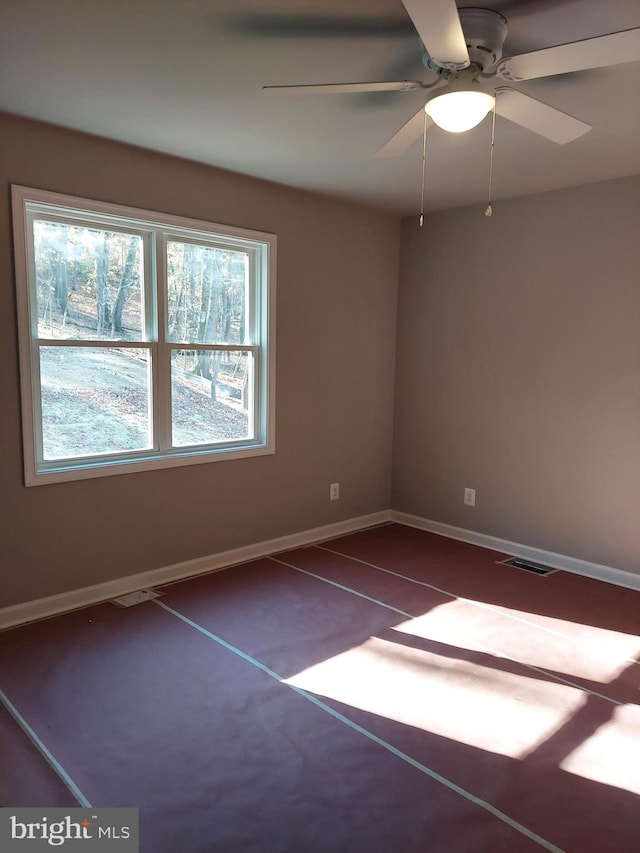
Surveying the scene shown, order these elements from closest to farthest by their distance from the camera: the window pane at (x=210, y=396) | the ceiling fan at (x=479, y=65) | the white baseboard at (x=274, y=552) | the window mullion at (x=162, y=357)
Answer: the ceiling fan at (x=479, y=65) → the white baseboard at (x=274, y=552) → the window mullion at (x=162, y=357) → the window pane at (x=210, y=396)

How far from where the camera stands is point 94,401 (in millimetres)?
3213

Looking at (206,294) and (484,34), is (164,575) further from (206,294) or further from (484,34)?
(484,34)

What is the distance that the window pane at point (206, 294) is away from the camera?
3.48 metres

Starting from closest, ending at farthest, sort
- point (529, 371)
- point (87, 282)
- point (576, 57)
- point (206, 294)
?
1. point (576, 57)
2. point (87, 282)
3. point (206, 294)
4. point (529, 371)

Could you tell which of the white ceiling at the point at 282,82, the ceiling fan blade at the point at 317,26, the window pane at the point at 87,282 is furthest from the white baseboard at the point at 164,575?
the ceiling fan blade at the point at 317,26

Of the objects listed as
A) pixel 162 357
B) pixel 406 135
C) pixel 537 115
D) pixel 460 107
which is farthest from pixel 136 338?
pixel 537 115

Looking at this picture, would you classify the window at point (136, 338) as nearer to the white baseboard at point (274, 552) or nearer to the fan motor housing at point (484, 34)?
the white baseboard at point (274, 552)

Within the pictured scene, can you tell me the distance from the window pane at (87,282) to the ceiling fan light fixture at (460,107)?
1.95 meters

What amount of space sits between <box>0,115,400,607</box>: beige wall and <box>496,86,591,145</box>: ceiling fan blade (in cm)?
195

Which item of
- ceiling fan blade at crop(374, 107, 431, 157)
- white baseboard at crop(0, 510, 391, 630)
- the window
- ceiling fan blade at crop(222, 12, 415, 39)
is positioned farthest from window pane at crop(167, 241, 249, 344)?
ceiling fan blade at crop(222, 12, 415, 39)

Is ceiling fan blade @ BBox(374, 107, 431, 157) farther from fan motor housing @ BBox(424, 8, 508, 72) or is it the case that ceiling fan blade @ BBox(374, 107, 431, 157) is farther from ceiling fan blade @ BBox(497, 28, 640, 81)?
ceiling fan blade @ BBox(497, 28, 640, 81)

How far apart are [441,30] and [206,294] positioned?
2.35 meters

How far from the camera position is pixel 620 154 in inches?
121

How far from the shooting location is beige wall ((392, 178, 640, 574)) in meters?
3.61
